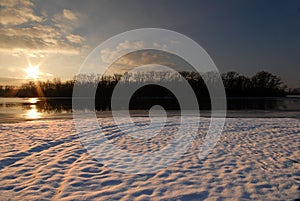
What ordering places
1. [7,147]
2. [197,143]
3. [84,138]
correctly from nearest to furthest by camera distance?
1. [7,147]
2. [197,143]
3. [84,138]

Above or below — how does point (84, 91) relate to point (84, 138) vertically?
above

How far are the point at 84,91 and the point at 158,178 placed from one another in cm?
12148

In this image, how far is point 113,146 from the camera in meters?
7.45

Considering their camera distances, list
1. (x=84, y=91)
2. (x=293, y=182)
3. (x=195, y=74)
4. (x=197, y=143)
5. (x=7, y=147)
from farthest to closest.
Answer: (x=84, y=91) < (x=195, y=74) < (x=197, y=143) < (x=7, y=147) < (x=293, y=182)

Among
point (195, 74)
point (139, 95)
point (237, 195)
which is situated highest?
point (195, 74)

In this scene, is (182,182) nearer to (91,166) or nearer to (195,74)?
(91,166)

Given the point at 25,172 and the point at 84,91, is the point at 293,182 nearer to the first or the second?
the point at 25,172

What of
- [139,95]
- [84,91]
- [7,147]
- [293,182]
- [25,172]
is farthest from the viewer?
[84,91]

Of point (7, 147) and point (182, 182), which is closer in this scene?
point (182, 182)

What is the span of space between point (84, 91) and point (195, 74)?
2611 inches

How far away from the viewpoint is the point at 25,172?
4.95 meters

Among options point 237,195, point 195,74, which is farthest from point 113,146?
point 195,74

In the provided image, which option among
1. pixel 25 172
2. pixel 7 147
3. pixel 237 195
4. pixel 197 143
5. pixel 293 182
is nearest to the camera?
pixel 237 195

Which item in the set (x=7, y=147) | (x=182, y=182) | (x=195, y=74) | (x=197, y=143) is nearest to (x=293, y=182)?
(x=182, y=182)
